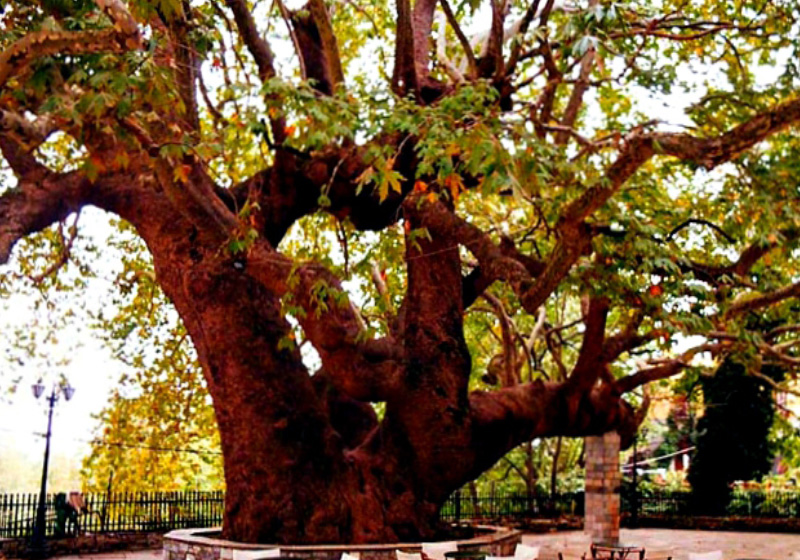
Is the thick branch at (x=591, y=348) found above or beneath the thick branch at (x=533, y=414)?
above

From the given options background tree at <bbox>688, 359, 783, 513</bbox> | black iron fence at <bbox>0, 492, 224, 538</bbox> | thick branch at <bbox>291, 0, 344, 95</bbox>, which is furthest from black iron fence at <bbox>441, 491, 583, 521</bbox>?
thick branch at <bbox>291, 0, 344, 95</bbox>

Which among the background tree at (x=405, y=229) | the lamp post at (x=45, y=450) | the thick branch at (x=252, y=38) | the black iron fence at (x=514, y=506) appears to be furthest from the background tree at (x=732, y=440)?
the thick branch at (x=252, y=38)

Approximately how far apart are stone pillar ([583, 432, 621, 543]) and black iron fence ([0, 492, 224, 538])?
22.6 feet

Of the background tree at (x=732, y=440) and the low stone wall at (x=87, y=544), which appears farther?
the background tree at (x=732, y=440)

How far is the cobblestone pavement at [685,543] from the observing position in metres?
15.5

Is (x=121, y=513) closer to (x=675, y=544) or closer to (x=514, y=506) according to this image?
(x=514, y=506)

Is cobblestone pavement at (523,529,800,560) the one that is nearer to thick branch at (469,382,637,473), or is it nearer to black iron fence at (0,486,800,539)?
black iron fence at (0,486,800,539)

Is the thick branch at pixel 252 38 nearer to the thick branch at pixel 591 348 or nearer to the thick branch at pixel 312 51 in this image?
the thick branch at pixel 312 51

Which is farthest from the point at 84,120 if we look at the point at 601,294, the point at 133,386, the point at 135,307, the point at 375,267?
the point at 133,386

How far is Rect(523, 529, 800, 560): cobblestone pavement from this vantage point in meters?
15.5

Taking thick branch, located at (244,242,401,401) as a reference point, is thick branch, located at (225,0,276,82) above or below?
above

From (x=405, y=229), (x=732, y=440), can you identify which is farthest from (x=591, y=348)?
(x=732, y=440)

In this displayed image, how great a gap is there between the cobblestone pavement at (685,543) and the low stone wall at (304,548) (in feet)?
9.18

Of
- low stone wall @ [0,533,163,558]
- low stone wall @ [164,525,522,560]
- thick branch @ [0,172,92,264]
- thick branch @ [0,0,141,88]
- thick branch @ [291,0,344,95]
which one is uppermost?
thick branch @ [291,0,344,95]
